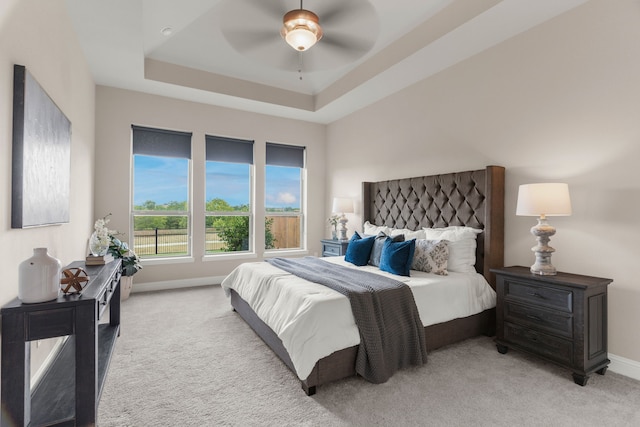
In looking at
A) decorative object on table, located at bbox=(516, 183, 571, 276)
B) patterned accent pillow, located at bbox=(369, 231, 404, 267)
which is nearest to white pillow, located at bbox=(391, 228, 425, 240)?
patterned accent pillow, located at bbox=(369, 231, 404, 267)

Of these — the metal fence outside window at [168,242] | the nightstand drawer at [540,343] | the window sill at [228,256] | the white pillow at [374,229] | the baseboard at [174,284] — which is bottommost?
the baseboard at [174,284]

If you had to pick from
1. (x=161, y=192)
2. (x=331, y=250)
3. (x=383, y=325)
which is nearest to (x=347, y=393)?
(x=383, y=325)

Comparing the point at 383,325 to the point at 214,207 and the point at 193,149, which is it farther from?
the point at 193,149

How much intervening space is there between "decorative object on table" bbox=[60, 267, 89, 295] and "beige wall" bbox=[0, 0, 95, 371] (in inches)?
9.7

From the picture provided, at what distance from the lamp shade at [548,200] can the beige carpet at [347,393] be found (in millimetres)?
1271

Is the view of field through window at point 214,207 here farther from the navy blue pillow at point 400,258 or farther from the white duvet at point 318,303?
the navy blue pillow at point 400,258

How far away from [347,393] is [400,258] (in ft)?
4.65

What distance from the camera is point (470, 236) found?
3367 mm

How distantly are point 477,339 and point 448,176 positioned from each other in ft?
5.95

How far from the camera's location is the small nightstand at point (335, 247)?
4977 millimetres

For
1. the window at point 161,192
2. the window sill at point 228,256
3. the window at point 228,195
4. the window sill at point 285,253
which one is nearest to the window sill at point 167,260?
the window at point 161,192

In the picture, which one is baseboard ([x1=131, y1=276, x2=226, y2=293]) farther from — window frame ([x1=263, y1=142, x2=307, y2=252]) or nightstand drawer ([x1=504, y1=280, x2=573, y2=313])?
nightstand drawer ([x1=504, y1=280, x2=573, y2=313])

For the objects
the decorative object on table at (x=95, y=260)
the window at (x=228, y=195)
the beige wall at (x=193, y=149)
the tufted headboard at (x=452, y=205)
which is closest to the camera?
the decorative object on table at (x=95, y=260)

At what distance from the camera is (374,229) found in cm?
459
